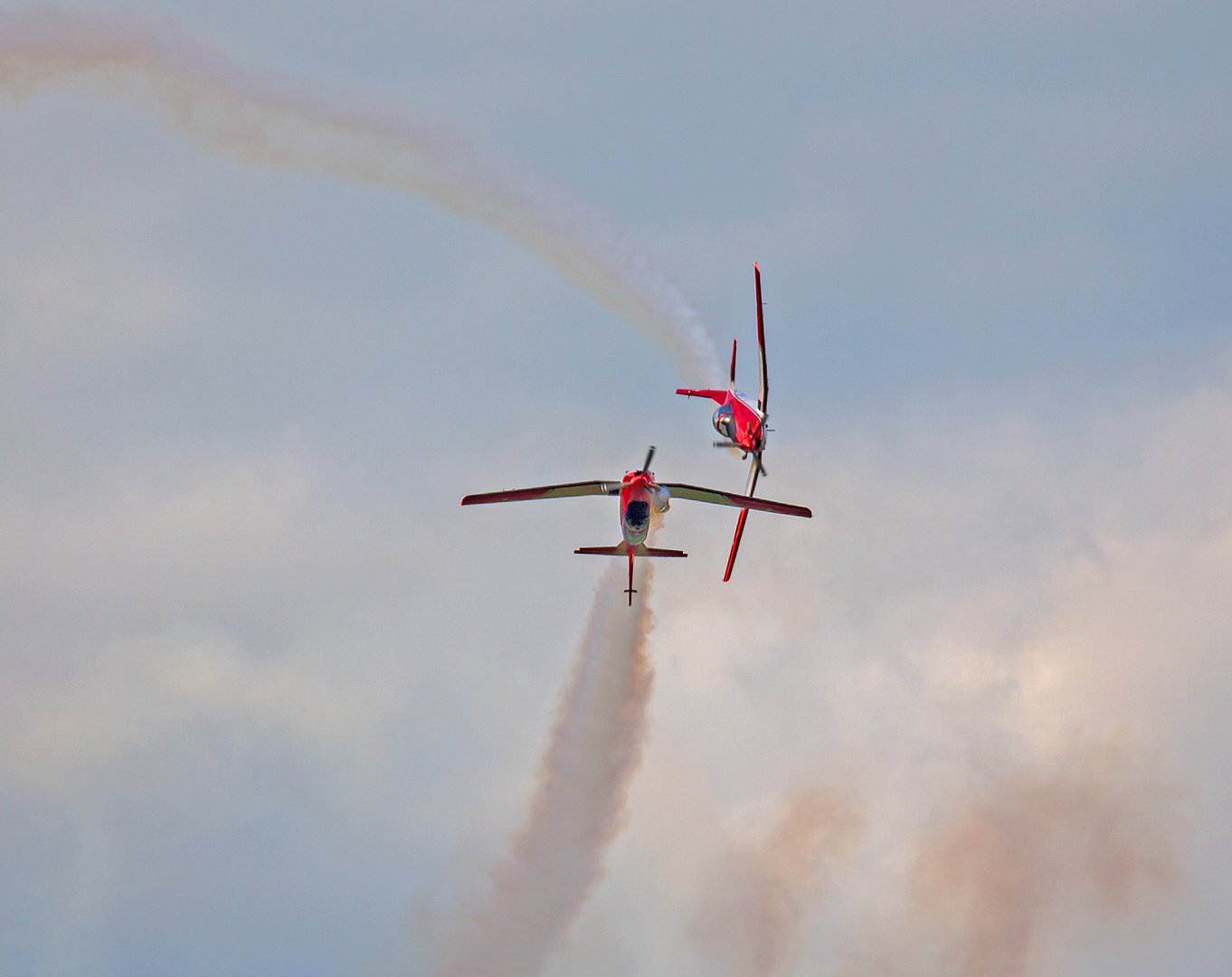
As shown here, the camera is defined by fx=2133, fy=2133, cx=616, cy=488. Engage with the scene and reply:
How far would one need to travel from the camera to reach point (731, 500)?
9556cm

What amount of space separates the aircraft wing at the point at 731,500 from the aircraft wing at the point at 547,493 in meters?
2.57

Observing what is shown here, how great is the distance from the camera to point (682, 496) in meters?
94.9

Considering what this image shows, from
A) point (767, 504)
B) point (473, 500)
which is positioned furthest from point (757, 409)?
point (473, 500)

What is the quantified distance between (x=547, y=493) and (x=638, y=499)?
Result: 4422 millimetres

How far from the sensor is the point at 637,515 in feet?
308

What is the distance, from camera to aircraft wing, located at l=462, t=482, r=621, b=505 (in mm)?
94062

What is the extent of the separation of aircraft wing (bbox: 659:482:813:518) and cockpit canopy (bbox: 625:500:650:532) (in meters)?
1.31

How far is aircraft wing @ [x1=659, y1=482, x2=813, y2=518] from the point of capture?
94750 mm

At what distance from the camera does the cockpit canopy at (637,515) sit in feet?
307

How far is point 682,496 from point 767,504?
4.21 metres

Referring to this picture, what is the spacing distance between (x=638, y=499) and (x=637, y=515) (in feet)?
2.45

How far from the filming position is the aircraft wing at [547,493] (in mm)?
94062

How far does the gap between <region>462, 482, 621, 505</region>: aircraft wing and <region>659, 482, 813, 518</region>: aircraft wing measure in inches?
101

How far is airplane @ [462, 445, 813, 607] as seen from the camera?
307ft
